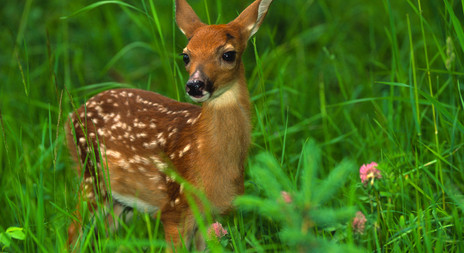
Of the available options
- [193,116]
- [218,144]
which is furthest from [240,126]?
[193,116]

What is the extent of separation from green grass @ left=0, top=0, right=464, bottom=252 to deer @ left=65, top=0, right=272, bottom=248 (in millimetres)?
118

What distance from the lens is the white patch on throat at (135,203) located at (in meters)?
3.66

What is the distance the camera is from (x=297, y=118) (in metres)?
4.66

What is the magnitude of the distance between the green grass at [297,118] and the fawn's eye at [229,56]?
0.15m

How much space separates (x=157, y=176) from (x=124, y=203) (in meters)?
0.33

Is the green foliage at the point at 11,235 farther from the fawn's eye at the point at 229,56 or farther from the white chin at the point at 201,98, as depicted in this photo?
the fawn's eye at the point at 229,56

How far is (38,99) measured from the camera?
5.27 metres

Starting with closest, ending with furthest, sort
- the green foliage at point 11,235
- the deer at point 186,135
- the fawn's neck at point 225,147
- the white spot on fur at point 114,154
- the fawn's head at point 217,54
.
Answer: the green foliage at point 11,235
the fawn's head at point 217,54
the deer at point 186,135
the fawn's neck at point 225,147
the white spot on fur at point 114,154

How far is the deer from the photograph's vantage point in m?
3.21

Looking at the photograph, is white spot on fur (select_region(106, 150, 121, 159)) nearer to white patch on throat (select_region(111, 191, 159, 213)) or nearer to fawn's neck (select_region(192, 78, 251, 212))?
white patch on throat (select_region(111, 191, 159, 213))

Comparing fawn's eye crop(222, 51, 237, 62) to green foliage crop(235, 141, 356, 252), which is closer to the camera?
green foliage crop(235, 141, 356, 252)

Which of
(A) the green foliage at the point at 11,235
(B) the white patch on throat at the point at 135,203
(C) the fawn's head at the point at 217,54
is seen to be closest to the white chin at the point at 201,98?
(C) the fawn's head at the point at 217,54

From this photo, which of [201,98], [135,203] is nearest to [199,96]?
[201,98]

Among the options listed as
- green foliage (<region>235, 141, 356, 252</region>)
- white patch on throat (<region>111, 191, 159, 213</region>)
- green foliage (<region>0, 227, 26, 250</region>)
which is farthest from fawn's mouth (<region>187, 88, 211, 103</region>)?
green foliage (<region>235, 141, 356, 252</region>)
